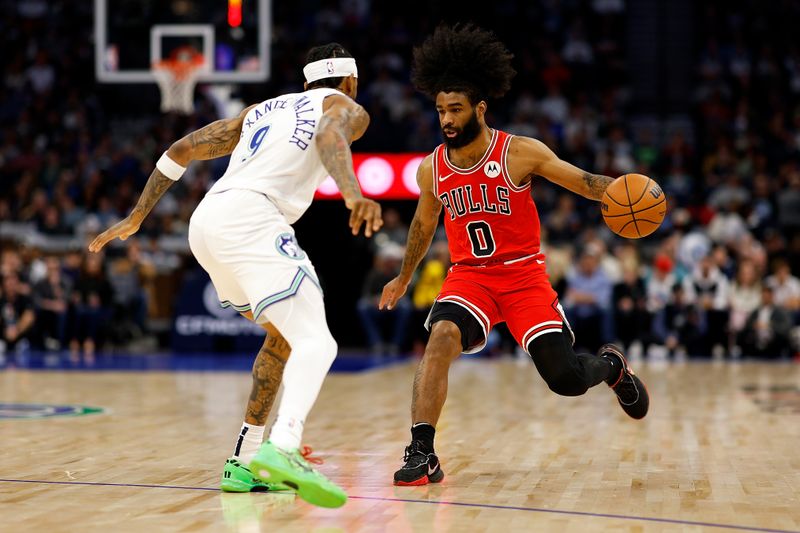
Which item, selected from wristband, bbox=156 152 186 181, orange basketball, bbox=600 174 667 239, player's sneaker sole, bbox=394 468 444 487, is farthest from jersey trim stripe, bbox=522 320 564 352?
wristband, bbox=156 152 186 181

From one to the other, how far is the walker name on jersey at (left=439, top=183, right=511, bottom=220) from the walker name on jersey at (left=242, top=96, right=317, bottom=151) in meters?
1.08

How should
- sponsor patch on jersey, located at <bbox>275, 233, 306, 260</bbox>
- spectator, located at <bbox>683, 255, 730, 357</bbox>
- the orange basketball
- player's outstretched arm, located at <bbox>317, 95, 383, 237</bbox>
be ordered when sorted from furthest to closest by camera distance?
spectator, located at <bbox>683, 255, 730, 357</bbox> → the orange basketball → sponsor patch on jersey, located at <bbox>275, 233, 306, 260</bbox> → player's outstretched arm, located at <bbox>317, 95, 383, 237</bbox>

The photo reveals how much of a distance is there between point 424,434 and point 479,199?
1.26 m

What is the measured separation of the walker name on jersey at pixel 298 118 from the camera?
5113 mm

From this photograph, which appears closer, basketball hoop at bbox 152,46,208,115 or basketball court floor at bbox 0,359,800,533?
basketball court floor at bbox 0,359,800,533

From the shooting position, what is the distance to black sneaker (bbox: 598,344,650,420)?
641 cm

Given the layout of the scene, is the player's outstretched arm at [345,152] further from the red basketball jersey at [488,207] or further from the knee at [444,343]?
the knee at [444,343]

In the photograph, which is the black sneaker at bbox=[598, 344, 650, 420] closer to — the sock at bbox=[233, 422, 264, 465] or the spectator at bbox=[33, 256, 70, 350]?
the sock at bbox=[233, 422, 264, 465]

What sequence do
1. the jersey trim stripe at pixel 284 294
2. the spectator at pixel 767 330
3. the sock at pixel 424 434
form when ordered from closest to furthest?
the jersey trim stripe at pixel 284 294 → the sock at pixel 424 434 → the spectator at pixel 767 330

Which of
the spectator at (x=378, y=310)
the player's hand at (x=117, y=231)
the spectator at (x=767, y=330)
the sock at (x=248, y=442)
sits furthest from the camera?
the spectator at (x=378, y=310)

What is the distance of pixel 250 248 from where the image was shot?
193 inches

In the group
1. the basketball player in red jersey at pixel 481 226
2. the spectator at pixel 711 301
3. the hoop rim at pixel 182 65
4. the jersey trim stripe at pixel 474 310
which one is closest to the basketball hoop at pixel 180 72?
the hoop rim at pixel 182 65

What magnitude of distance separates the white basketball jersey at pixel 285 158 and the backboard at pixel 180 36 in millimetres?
10456

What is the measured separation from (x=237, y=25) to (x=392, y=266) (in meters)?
3.96
